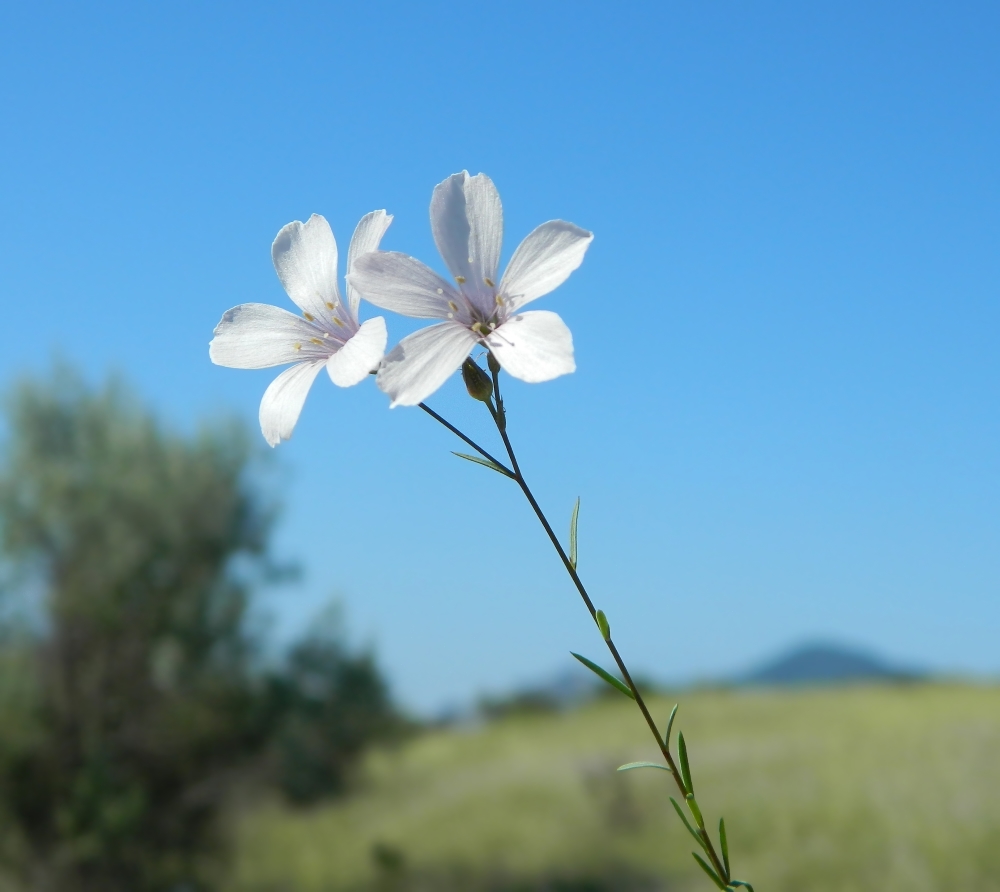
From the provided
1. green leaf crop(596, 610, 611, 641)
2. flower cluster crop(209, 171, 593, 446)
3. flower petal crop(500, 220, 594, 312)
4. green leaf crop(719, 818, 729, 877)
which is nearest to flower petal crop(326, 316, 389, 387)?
flower cluster crop(209, 171, 593, 446)

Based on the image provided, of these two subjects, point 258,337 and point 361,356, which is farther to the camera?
point 258,337

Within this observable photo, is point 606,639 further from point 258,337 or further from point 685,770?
point 258,337

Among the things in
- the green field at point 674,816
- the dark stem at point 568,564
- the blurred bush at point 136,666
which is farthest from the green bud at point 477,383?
the blurred bush at point 136,666

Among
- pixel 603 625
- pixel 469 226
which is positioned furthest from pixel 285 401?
pixel 603 625

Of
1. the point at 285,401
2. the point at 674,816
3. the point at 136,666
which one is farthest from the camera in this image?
the point at 674,816

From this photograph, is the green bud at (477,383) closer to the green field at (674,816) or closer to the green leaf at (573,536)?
the green leaf at (573,536)

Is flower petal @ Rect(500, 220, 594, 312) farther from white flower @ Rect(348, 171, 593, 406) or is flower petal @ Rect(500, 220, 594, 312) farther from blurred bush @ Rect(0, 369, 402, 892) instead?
blurred bush @ Rect(0, 369, 402, 892)
